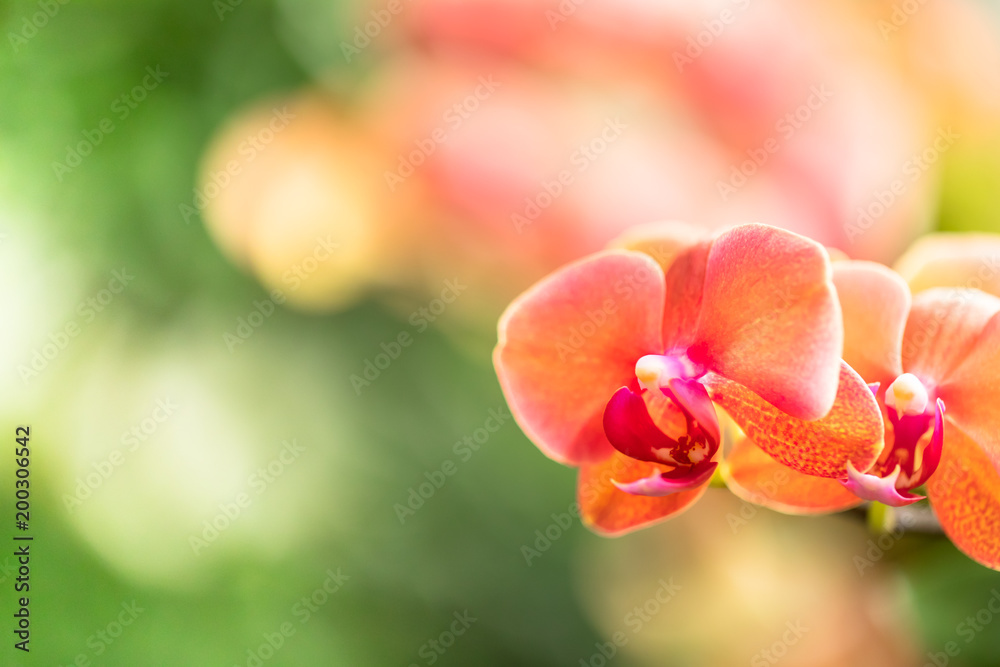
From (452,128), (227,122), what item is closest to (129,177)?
(227,122)

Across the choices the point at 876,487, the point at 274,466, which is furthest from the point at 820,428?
the point at 274,466

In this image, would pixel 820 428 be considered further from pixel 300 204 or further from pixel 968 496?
pixel 300 204

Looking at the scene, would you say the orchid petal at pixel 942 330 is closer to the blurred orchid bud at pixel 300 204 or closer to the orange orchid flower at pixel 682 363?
the orange orchid flower at pixel 682 363

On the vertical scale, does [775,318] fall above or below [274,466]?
above

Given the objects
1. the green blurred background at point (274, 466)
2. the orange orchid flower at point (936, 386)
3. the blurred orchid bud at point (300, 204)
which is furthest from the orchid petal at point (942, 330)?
the blurred orchid bud at point (300, 204)

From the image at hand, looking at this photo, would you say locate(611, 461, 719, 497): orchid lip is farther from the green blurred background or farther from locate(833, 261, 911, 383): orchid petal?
the green blurred background

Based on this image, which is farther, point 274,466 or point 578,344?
point 274,466
